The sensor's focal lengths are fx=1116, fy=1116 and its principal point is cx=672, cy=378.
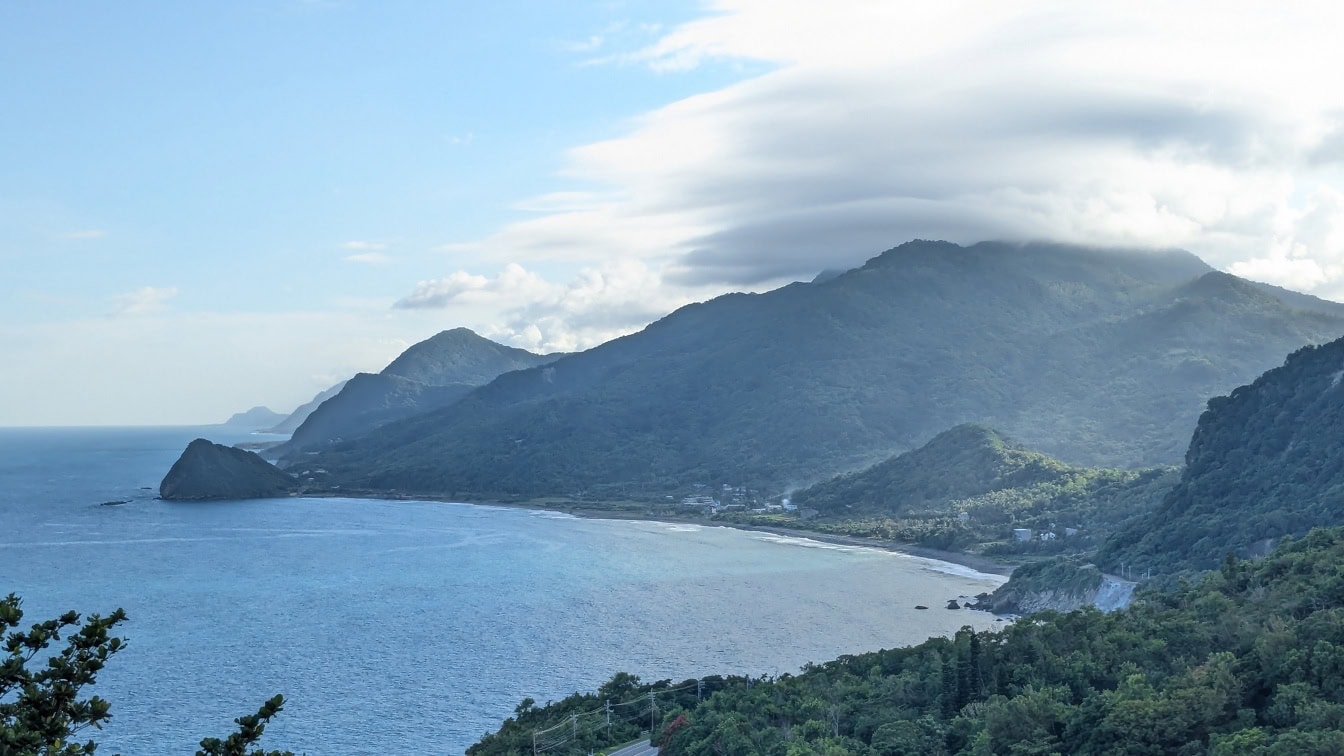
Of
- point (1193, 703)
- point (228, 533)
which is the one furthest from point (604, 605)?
point (228, 533)

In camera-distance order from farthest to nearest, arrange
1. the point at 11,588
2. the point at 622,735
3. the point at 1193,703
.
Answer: the point at 11,588 < the point at 622,735 < the point at 1193,703

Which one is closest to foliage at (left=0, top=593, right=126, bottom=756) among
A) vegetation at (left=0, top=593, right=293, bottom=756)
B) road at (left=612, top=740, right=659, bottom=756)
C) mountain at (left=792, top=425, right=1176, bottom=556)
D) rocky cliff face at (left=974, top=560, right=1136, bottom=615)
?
vegetation at (left=0, top=593, right=293, bottom=756)

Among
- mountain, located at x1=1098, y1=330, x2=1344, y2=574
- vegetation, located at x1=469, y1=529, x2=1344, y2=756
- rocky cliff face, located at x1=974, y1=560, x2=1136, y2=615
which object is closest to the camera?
vegetation, located at x1=469, y1=529, x2=1344, y2=756

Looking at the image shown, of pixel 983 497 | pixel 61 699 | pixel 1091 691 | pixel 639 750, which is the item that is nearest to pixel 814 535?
pixel 983 497

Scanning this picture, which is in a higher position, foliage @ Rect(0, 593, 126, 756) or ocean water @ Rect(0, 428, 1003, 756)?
foliage @ Rect(0, 593, 126, 756)

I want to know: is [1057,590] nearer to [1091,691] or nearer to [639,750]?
[1091,691]

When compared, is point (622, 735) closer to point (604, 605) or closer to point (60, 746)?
point (60, 746)

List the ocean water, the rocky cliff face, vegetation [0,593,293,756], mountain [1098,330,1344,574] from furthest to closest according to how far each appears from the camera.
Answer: the rocky cliff face < mountain [1098,330,1344,574] < the ocean water < vegetation [0,593,293,756]

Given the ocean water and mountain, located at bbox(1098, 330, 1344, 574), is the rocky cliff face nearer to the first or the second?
mountain, located at bbox(1098, 330, 1344, 574)
